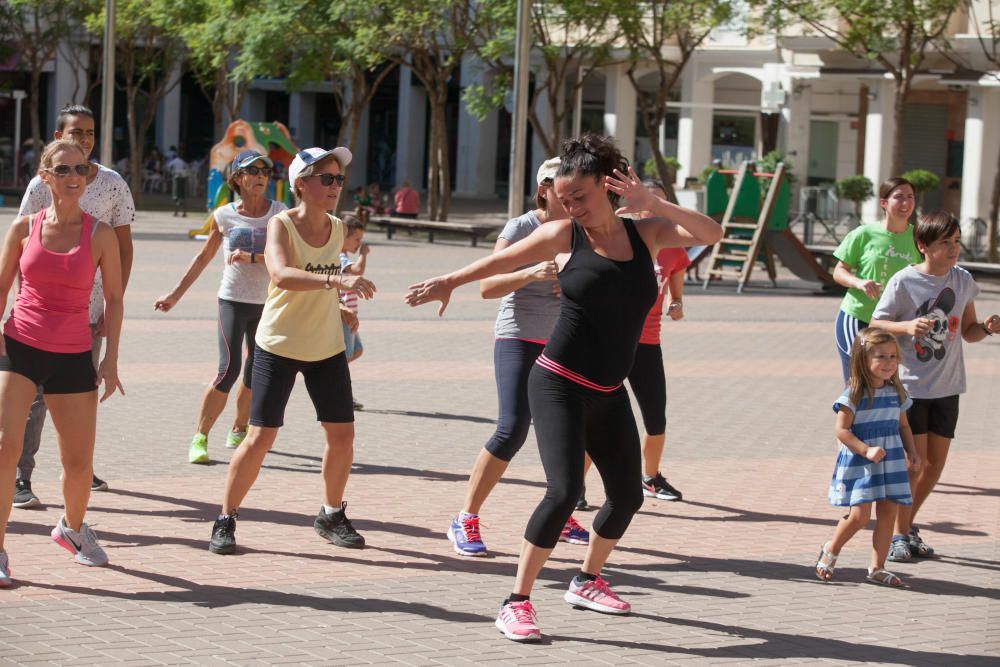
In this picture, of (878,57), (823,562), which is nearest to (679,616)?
(823,562)

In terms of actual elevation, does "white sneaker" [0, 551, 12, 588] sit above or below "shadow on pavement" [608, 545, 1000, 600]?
above

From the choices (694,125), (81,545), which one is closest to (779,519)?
(81,545)

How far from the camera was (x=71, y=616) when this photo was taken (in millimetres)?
5691

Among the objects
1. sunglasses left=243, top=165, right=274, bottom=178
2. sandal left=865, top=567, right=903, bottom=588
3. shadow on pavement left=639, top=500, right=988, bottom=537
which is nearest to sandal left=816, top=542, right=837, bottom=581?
sandal left=865, top=567, right=903, bottom=588

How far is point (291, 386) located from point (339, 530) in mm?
706

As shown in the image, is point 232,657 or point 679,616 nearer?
→ point 232,657

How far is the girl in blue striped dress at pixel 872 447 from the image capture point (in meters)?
6.65

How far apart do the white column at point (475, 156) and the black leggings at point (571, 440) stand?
4467 cm

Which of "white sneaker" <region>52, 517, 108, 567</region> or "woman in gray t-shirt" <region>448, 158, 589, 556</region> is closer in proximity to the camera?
"white sneaker" <region>52, 517, 108, 567</region>

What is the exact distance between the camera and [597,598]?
19.9 feet

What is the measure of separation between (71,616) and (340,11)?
24127 mm

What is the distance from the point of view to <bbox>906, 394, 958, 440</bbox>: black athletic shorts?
7266 millimetres

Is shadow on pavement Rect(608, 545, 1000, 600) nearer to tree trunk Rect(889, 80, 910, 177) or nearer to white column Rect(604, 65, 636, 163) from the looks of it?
tree trunk Rect(889, 80, 910, 177)

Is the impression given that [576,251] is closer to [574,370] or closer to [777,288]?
[574,370]
